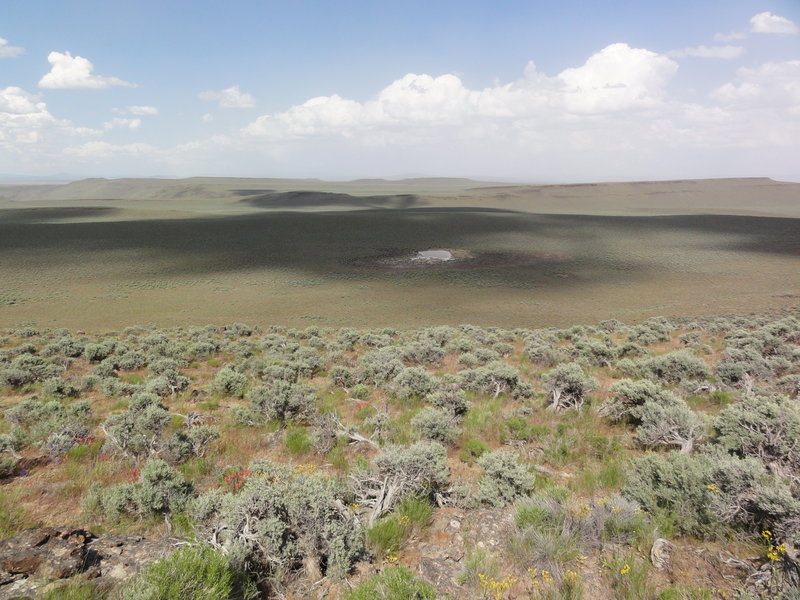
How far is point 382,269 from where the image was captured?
48219 mm

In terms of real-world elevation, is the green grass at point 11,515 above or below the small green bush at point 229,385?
above

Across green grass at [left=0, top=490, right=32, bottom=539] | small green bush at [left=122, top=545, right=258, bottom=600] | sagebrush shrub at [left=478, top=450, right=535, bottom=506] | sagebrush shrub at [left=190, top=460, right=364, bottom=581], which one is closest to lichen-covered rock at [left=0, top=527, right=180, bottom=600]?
small green bush at [left=122, top=545, right=258, bottom=600]

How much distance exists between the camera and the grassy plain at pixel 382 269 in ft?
104

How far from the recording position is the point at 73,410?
7480 mm

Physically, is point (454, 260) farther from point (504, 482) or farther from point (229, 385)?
point (504, 482)

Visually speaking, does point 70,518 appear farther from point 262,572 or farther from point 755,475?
point 755,475

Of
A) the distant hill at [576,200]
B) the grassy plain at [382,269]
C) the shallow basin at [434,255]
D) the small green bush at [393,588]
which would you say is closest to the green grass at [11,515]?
the small green bush at [393,588]

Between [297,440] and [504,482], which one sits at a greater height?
[504,482]

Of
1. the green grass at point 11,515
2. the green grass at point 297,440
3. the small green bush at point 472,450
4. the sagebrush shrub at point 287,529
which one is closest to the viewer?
the sagebrush shrub at point 287,529

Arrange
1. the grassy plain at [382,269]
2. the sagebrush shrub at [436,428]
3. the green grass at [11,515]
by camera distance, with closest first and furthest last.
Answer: the green grass at [11,515], the sagebrush shrub at [436,428], the grassy plain at [382,269]

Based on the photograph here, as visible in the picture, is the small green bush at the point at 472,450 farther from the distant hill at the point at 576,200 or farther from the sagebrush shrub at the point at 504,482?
the distant hill at the point at 576,200

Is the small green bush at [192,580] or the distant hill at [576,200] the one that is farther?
the distant hill at [576,200]

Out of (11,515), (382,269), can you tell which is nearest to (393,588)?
(11,515)

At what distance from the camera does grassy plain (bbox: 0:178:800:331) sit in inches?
1249
